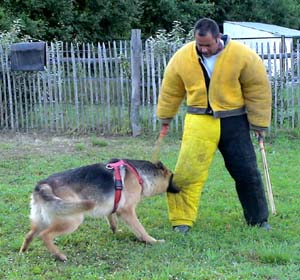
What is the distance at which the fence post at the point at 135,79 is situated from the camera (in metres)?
11.3

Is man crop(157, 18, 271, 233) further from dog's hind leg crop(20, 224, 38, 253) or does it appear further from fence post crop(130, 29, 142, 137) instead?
fence post crop(130, 29, 142, 137)

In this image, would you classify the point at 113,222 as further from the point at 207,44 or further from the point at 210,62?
the point at 207,44

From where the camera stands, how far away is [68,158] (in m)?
9.41

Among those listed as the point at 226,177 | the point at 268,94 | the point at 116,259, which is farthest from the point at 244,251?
the point at 226,177

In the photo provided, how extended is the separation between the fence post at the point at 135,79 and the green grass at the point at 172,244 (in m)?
3.29

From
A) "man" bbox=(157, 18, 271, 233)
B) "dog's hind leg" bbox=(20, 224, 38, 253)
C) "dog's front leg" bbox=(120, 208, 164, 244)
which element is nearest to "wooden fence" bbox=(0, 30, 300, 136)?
"man" bbox=(157, 18, 271, 233)

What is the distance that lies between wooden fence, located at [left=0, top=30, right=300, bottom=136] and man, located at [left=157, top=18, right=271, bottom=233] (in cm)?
545

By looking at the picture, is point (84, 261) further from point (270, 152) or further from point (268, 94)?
point (270, 152)

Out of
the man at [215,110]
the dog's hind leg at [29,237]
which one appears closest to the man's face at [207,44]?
the man at [215,110]

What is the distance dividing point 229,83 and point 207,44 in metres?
0.43

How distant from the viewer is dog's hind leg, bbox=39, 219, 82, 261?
488 cm

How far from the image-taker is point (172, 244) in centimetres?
530

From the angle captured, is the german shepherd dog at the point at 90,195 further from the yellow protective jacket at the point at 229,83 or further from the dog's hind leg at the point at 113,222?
the yellow protective jacket at the point at 229,83

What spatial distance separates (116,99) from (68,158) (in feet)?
7.97
